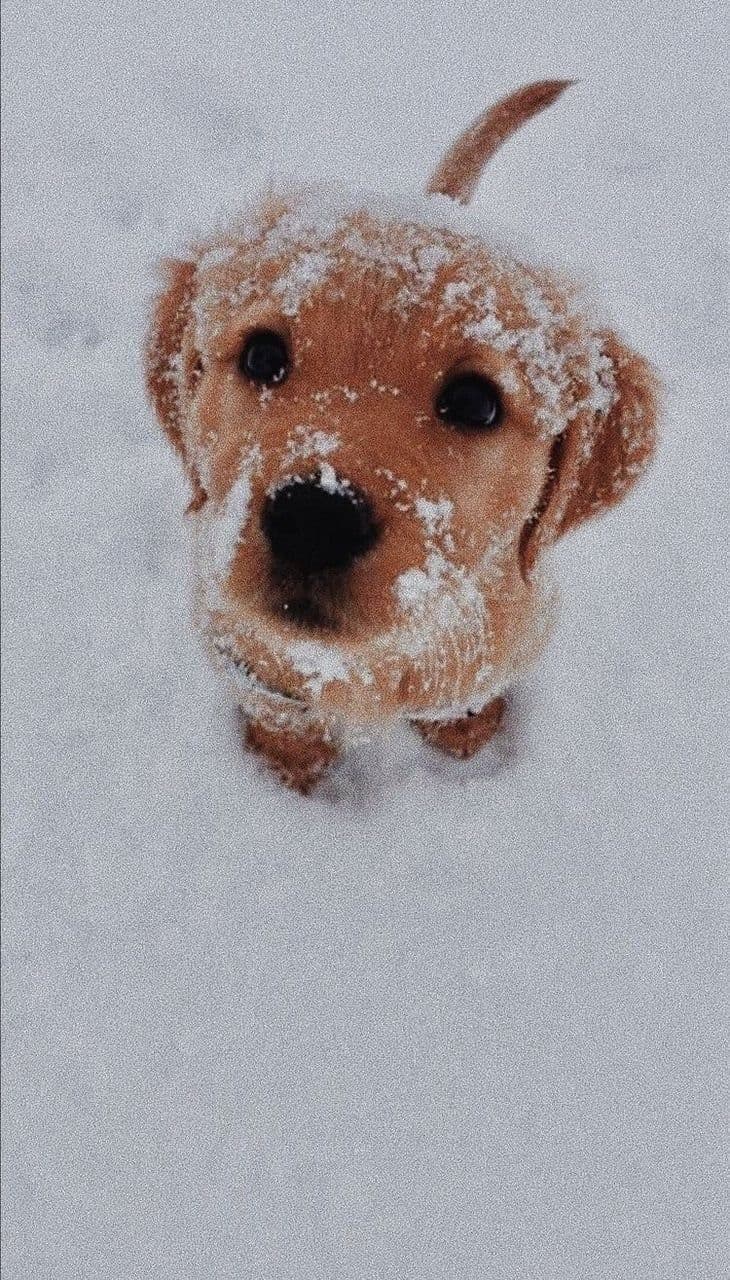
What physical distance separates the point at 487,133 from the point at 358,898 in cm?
158

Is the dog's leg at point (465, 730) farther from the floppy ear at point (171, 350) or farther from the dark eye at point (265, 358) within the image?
the dark eye at point (265, 358)

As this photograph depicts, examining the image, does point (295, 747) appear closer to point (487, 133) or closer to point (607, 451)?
point (607, 451)

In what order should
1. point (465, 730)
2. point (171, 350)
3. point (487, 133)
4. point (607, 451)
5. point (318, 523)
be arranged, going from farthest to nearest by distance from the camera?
point (465, 730) → point (487, 133) → point (171, 350) → point (607, 451) → point (318, 523)

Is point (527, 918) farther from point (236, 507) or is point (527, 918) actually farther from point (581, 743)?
point (236, 507)

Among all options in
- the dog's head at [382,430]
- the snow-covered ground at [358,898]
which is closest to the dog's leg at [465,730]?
the snow-covered ground at [358,898]

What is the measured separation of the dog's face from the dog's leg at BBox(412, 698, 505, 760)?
388mm

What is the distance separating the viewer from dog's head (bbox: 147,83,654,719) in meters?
1.33

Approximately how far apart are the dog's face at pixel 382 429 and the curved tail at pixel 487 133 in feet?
1.54

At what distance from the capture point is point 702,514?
2.45 m

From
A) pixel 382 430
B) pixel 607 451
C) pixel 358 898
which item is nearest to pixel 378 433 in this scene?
pixel 382 430

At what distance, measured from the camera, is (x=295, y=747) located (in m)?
2.08

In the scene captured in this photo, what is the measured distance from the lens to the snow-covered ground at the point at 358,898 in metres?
1.80

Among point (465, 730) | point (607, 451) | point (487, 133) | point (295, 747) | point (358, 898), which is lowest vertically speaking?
point (358, 898)

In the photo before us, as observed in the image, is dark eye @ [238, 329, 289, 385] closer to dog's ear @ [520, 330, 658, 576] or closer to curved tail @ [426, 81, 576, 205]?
dog's ear @ [520, 330, 658, 576]
